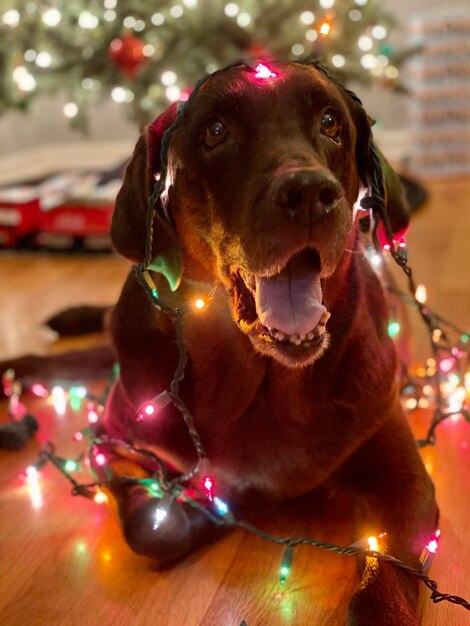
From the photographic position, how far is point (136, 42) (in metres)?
2.82

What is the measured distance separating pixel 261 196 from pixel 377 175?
0.29m

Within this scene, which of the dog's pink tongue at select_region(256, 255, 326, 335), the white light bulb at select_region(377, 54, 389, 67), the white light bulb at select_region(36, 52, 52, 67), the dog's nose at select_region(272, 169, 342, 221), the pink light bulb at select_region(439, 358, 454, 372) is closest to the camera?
the dog's nose at select_region(272, 169, 342, 221)

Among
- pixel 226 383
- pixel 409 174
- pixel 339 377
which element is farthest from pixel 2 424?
pixel 409 174

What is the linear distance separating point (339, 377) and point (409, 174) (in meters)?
3.11

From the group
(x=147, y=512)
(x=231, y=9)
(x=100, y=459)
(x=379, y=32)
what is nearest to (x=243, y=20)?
(x=231, y=9)

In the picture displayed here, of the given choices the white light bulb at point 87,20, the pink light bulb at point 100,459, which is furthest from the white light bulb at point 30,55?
the pink light bulb at point 100,459

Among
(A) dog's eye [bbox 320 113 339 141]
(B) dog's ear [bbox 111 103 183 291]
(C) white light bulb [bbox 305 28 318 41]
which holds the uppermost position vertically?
(A) dog's eye [bbox 320 113 339 141]

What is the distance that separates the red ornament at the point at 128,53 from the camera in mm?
2822

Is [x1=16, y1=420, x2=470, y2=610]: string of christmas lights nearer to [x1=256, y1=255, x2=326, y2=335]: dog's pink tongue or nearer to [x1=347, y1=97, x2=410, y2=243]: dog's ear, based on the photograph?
[x1=256, y1=255, x2=326, y2=335]: dog's pink tongue

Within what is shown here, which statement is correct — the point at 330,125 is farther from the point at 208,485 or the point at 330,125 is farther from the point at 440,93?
the point at 440,93

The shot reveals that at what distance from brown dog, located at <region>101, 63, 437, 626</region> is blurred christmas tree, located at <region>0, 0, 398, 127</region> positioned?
6.15ft

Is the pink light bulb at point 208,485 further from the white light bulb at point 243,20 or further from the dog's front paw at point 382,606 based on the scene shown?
the white light bulb at point 243,20

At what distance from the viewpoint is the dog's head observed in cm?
96

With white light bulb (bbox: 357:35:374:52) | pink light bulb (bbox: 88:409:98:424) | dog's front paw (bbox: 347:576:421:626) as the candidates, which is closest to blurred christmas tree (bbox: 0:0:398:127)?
white light bulb (bbox: 357:35:374:52)
